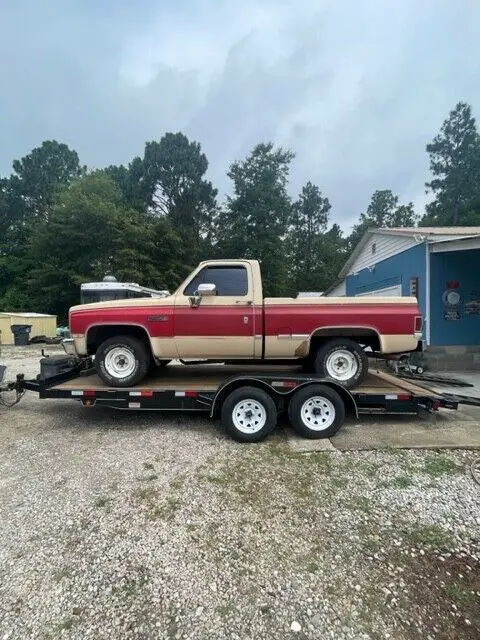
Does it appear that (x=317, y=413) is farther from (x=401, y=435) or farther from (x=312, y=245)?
(x=312, y=245)

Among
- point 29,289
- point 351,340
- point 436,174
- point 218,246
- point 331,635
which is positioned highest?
point 436,174

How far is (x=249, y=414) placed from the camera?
16.1 feet

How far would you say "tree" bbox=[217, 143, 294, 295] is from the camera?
34969mm

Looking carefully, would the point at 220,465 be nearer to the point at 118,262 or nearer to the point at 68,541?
the point at 68,541

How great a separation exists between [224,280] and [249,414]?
1.95 metres

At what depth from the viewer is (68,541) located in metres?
2.86

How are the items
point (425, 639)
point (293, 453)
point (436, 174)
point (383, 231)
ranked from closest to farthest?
point (425, 639)
point (293, 453)
point (383, 231)
point (436, 174)

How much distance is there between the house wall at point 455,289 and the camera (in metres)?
10.4

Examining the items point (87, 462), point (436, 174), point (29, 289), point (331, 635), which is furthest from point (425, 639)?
point (436, 174)

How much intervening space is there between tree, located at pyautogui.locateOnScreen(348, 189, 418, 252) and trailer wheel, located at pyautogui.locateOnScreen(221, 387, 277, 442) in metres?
51.5

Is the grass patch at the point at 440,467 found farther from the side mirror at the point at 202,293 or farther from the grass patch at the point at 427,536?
the side mirror at the point at 202,293

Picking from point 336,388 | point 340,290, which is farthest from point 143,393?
point 340,290

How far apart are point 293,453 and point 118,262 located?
24185mm

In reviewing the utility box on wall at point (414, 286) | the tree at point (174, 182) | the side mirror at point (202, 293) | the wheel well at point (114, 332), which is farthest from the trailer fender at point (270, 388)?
the tree at point (174, 182)
